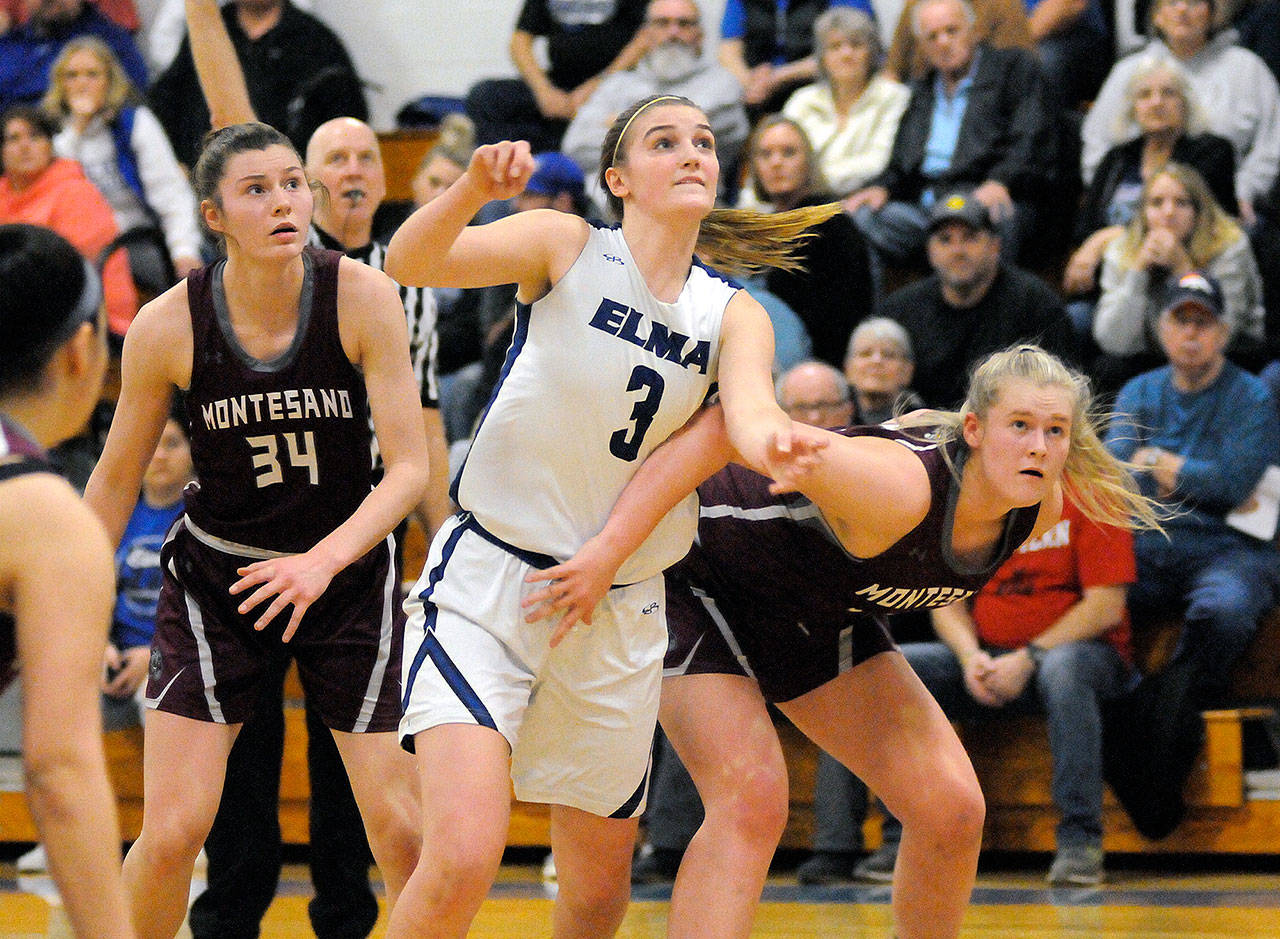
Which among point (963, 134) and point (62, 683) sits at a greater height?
point (963, 134)

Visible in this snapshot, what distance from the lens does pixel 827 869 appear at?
5.51 meters

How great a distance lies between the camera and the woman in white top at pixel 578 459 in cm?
312

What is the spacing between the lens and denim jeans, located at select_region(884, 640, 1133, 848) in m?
5.34

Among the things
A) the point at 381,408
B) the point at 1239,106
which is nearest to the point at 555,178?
the point at 1239,106

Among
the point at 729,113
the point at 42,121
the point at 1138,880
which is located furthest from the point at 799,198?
the point at 42,121

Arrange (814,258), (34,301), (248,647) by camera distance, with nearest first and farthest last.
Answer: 1. (34,301)
2. (248,647)
3. (814,258)

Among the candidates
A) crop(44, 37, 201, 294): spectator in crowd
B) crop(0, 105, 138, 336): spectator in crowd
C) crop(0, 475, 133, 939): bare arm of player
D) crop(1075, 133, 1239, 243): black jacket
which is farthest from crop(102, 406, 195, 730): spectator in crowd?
crop(1075, 133, 1239, 243): black jacket

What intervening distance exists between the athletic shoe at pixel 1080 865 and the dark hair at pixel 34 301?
4.09 metres

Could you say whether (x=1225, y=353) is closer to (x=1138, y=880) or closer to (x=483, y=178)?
(x=1138, y=880)

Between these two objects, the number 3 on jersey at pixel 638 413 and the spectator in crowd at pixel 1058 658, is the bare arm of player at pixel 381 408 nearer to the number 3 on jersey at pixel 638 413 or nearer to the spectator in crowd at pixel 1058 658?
the number 3 on jersey at pixel 638 413

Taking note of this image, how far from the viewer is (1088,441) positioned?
3.64m

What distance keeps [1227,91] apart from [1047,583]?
2738 millimetres

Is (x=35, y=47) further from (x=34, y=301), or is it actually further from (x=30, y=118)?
(x=34, y=301)

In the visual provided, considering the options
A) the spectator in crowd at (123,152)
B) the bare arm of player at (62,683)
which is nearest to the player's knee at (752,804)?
the bare arm of player at (62,683)
